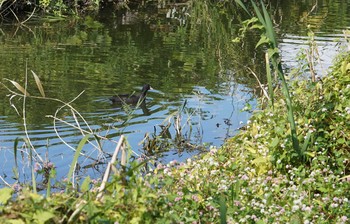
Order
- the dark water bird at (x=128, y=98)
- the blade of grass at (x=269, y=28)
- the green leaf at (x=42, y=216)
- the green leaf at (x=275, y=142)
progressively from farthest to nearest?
the dark water bird at (x=128, y=98), the green leaf at (x=275, y=142), the blade of grass at (x=269, y=28), the green leaf at (x=42, y=216)

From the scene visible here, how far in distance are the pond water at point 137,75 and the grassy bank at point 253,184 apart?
80cm

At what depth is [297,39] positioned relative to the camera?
58.2ft

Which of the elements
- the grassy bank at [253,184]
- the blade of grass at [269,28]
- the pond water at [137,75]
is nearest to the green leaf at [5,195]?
the grassy bank at [253,184]

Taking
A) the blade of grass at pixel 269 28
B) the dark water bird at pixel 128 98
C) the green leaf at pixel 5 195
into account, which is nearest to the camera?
the green leaf at pixel 5 195

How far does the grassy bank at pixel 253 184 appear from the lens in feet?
14.2

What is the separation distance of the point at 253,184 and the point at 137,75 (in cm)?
839

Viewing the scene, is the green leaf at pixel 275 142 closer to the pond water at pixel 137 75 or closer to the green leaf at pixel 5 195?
the pond water at pixel 137 75

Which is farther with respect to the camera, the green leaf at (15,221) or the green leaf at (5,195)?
the green leaf at (5,195)

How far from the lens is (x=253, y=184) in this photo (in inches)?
263

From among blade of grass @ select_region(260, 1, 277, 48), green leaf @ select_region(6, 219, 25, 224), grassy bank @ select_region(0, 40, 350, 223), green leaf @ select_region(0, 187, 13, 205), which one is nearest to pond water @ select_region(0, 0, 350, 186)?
grassy bank @ select_region(0, 40, 350, 223)

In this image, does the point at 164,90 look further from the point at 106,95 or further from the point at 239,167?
the point at 239,167

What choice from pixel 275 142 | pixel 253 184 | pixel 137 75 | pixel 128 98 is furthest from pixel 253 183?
pixel 137 75

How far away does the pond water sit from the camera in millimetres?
10320

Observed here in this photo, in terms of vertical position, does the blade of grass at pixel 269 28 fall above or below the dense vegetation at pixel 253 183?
above
